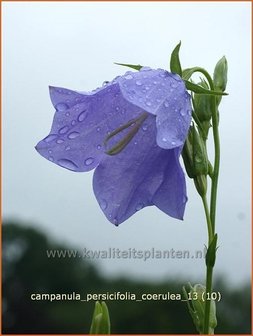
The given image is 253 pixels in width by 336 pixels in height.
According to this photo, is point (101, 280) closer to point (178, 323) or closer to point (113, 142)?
point (178, 323)

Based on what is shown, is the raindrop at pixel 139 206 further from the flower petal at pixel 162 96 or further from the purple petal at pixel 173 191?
the flower petal at pixel 162 96

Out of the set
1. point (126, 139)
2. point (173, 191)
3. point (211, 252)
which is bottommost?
point (211, 252)

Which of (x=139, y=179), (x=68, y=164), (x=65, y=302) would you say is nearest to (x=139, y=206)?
(x=139, y=179)

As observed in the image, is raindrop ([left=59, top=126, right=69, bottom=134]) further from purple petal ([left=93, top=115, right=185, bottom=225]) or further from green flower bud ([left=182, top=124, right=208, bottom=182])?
green flower bud ([left=182, top=124, right=208, bottom=182])

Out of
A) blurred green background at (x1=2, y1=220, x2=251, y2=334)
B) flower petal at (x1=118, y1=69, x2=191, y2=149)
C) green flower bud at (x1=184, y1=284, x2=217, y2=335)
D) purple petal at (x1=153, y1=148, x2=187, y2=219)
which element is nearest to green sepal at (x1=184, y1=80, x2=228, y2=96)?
A: flower petal at (x1=118, y1=69, x2=191, y2=149)

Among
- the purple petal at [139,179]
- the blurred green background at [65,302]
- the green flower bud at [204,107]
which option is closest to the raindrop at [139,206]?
the purple petal at [139,179]

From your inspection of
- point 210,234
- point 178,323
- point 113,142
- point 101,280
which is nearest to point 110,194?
point 113,142

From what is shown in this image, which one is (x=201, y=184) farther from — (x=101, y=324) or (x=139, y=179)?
(x=101, y=324)
